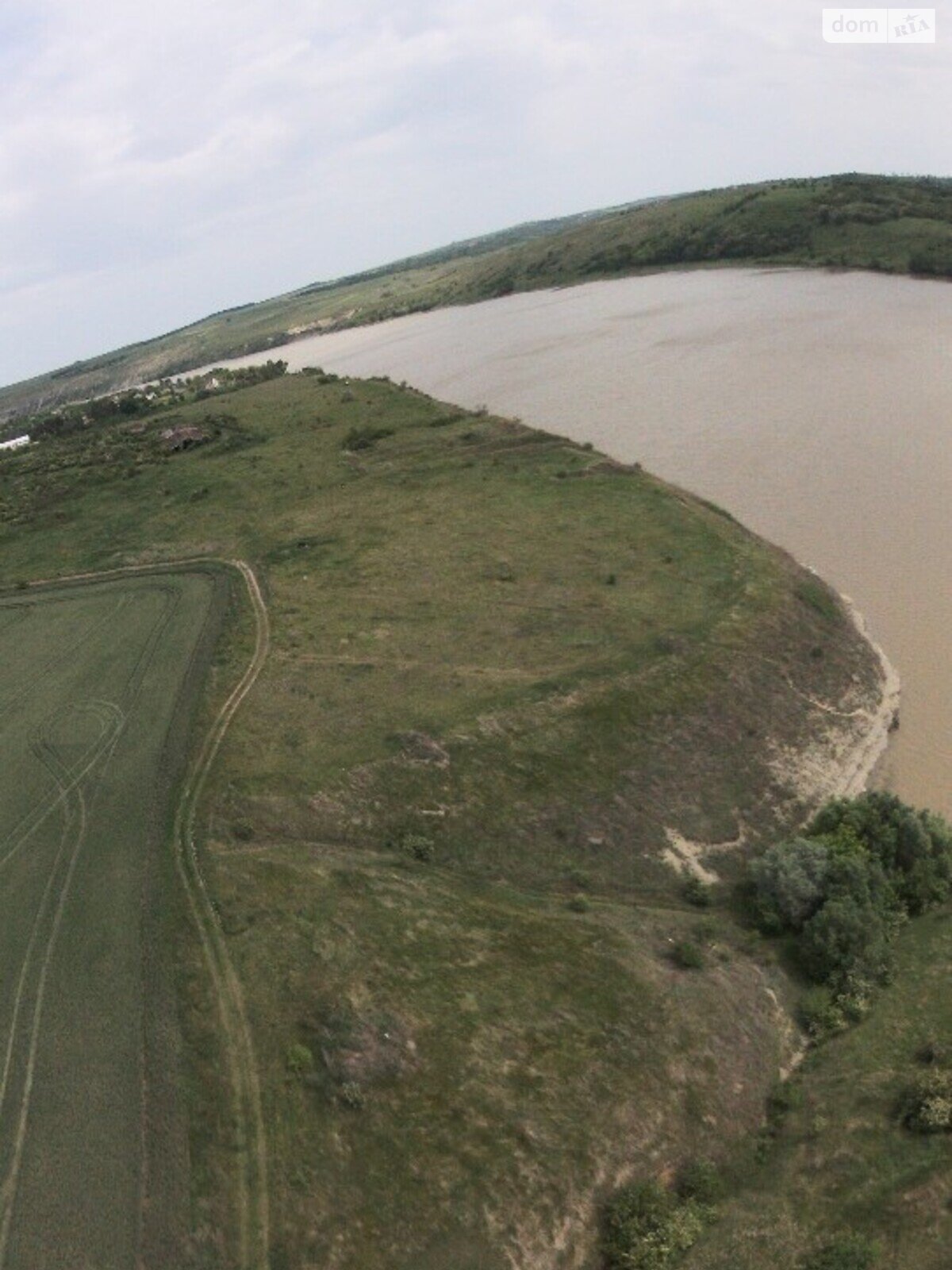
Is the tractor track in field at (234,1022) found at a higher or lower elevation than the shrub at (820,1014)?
higher

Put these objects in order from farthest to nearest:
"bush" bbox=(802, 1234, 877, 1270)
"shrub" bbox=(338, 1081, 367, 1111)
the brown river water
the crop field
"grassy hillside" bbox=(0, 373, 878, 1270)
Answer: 1. the brown river water
2. "shrub" bbox=(338, 1081, 367, 1111)
3. "grassy hillside" bbox=(0, 373, 878, 1270)
4. the crop field
5. "bush" bbox=(802, 1234, 877, 1270)

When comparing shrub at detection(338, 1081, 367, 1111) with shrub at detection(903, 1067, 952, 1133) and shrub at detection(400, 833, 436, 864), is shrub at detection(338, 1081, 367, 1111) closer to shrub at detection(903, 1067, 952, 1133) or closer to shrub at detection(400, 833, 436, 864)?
shrub at detection(400, 833, 436, 864)

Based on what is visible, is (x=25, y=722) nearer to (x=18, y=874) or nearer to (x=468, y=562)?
(x=18, y=874)

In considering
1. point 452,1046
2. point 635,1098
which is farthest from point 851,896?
point 452,1046

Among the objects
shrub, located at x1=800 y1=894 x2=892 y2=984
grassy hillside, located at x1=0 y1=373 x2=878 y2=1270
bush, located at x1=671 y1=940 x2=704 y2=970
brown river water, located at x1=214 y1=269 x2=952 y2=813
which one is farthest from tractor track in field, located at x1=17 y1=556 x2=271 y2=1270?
brown river water, located at x1=214 y1=269 x2=952 y2=813

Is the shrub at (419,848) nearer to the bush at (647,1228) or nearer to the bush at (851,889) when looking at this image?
the bush at (851,889)

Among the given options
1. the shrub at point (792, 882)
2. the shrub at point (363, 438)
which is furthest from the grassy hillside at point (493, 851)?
the shrub at point (363, 438)
